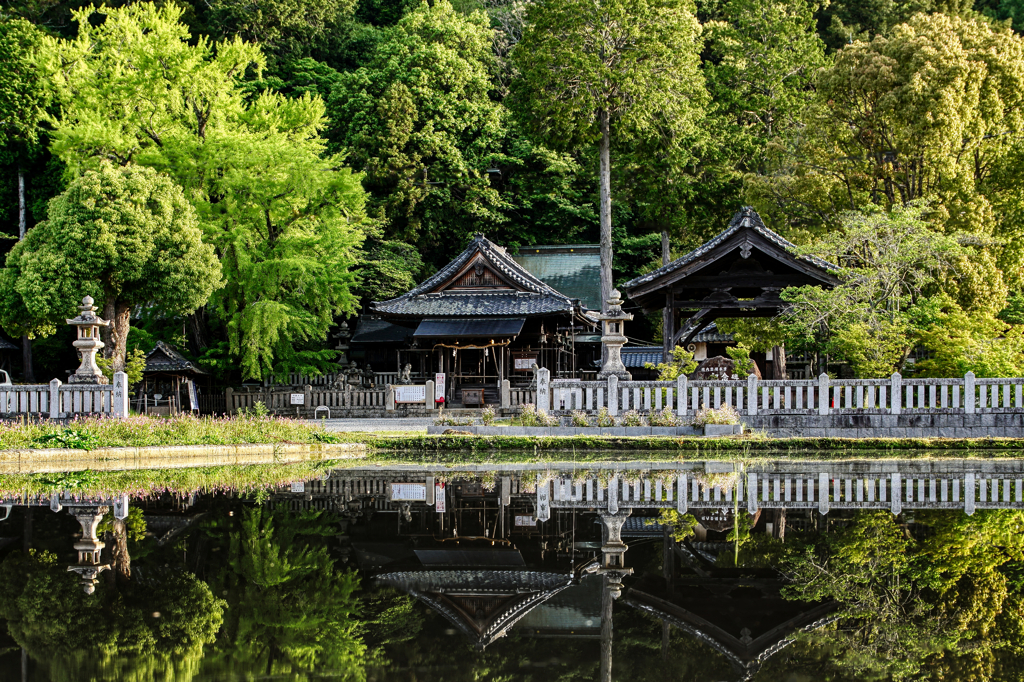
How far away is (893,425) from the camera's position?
20.0 m

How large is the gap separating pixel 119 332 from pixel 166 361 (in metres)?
3.50

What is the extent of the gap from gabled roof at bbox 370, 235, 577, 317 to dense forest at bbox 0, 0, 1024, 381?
3382 millimetres

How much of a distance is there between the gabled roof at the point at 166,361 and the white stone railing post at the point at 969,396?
889 inches

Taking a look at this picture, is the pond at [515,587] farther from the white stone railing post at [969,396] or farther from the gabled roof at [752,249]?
the gabled roof at [752,249]

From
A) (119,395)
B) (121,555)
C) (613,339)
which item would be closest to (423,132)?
(613,339)

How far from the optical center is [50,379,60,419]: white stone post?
69.4ft

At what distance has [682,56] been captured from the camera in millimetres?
38031

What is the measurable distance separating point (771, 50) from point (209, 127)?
25001 millimetres

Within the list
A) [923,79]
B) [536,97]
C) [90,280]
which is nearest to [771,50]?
[536,97]

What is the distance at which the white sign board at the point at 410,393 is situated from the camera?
3112 cm

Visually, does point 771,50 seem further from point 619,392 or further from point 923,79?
point 619,392

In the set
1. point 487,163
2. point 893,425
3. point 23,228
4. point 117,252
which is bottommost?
point 893,425

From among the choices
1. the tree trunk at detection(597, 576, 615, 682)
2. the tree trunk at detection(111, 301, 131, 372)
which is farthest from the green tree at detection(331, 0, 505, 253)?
the tree trunk at detection(597, 576, 615, 682)

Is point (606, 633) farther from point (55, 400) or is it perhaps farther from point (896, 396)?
point (55, 400)
